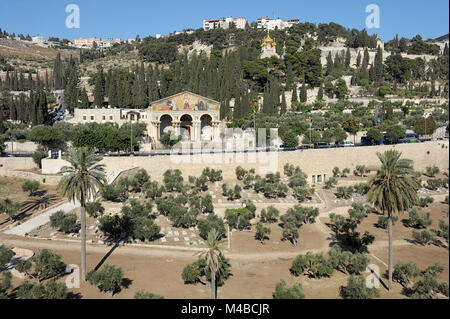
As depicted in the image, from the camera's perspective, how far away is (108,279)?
725 inches

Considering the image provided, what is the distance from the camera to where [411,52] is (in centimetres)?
9519

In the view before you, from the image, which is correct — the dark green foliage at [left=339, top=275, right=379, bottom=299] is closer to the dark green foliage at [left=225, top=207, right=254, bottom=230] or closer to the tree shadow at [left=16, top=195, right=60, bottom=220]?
the dark green foliage at [left=225, top=207, right=254, bottom=230]

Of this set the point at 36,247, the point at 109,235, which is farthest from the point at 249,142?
the point at 36,247

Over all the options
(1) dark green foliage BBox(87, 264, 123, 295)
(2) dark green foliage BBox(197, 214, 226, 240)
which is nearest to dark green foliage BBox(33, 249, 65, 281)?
(1) dark green foliage BBox(87, 264, 123, 295)

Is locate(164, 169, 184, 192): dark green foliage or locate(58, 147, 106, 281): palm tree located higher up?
locate(58, 147, 106, 281): palm tree

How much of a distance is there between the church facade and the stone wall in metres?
13.8

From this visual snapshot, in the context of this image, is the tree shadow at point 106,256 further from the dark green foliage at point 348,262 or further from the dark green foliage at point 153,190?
the dark green foliage at point 348,262

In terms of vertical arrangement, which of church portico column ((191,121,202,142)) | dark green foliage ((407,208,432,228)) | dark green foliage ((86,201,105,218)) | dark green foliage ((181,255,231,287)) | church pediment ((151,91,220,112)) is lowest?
dark green foliage ((181,255,231,287))

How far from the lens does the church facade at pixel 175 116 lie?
172ft

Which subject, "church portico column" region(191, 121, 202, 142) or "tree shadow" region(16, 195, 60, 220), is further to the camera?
"church portico column" region(191, 121, 202, 142)

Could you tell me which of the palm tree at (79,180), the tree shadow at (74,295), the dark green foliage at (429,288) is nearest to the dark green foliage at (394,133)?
the dark green foliage at (429,288)

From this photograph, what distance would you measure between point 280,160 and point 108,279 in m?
25.4

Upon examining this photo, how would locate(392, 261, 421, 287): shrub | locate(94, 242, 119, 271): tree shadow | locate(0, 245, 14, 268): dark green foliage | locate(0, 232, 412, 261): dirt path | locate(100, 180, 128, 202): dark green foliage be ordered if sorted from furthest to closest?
locate(100, 180, 128, 202): dark green foliage
locate(0, 232, 412, 261): dirt path
locate(94, 242, 119, 271): tree shadow
locate(392, 261, 421, 287): shrub
locate(0, 245, 14, 268): dark green foliage

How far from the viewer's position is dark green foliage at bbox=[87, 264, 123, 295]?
60.4 ft
